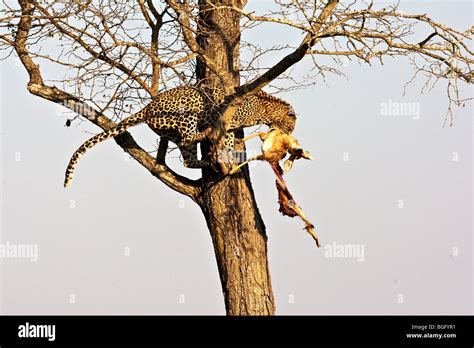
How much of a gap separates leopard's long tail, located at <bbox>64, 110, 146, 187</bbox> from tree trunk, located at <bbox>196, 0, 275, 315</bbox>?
77 cm

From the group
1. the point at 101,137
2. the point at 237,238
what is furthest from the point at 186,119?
the point at 237,238

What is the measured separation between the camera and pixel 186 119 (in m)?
8.23

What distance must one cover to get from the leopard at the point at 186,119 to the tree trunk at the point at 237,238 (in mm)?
189

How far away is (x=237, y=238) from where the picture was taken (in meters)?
8.39

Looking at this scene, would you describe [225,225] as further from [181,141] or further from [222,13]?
[222,13]

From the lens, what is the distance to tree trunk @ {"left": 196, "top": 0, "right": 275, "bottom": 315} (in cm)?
837

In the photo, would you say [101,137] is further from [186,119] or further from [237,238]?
[237,238]

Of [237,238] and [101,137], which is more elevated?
[101,137]

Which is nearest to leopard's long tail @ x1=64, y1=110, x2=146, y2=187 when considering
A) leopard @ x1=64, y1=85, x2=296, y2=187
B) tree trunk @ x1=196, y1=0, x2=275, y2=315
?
leopard @ x1=64, y1=85, x2=296, y2=187

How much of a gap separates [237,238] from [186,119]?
1353 mm

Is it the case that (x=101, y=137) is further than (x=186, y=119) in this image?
Yes

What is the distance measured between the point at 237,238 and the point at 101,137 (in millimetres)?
1779

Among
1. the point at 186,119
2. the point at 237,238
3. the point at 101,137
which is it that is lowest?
the point at 237,238

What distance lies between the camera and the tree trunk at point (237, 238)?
8.37 meters
